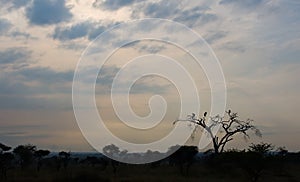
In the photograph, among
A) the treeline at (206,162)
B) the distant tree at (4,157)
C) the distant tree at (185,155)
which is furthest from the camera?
the distant tree at (185,155)

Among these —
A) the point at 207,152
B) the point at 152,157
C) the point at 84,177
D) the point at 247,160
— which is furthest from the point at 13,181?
the point at 152,157

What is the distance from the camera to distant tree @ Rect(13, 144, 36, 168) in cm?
6681

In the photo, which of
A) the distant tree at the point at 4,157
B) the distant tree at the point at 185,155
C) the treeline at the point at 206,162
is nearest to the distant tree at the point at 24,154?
the treeline at the point at 206,162

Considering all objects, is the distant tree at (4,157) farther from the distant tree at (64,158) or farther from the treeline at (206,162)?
the distant tree at (64,158)

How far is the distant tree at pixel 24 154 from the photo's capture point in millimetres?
66812

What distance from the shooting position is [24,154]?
6694 cm

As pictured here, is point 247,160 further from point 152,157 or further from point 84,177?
point 152,157

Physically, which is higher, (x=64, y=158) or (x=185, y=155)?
(x=64, y=158)

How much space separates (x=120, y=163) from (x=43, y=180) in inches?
1716

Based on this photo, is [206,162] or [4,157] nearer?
[4,157]

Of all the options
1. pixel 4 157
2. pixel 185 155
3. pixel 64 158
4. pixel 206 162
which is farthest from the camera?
pixel 64 158

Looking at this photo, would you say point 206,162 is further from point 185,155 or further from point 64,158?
point 64,158

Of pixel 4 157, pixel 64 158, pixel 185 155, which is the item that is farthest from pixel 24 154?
pixel 185 155

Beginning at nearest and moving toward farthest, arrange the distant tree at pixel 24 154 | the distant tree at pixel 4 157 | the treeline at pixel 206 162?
the treeline at pixel 206 162 < the distant tree at pixel 4 157 < the distant tree at pixel 24 154
